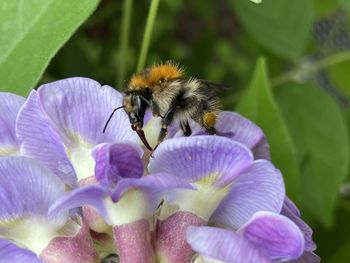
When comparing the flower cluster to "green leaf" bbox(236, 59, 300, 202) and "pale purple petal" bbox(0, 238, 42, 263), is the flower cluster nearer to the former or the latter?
"pale purple petal" bbox(0, 238, 42, 263)

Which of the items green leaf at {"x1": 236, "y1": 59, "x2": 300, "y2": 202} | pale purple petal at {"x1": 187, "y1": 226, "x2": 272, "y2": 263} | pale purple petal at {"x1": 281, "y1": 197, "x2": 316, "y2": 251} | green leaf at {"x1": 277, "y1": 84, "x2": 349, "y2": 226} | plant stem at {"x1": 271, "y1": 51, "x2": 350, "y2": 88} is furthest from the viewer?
plant stem at {"x1": 271, "y1": 51, "x2": 350, "y2": 88}

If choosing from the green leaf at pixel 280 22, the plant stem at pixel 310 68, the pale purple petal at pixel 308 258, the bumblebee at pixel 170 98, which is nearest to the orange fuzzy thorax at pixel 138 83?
the bumblebee at pixel 170 98

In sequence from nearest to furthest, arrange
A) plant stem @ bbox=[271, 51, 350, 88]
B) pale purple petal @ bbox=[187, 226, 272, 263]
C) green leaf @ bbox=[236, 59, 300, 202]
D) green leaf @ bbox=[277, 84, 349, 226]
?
1. pale purple petal @ bbox=[187, 226, 272, 263]
2. green leaf @ bbox=[236, 59, 300, 202]
3. green leaf @ bbox=[277, 84, 349, 226]
4. plant stem @ bbox=[271, 51, 350, 88]

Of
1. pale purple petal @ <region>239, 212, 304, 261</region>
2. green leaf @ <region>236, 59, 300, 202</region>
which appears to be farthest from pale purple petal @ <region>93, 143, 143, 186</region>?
green leaf @ <region>236, 59, 300, 202</region>

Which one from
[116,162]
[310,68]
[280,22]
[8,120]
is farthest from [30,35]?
[310,68]

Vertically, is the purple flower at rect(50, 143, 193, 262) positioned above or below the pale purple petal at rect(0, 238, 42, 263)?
above

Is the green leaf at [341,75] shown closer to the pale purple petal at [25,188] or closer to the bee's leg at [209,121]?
the bee's leg at [209,121]
